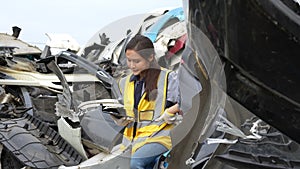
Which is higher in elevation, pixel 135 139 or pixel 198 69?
pixel 198 69

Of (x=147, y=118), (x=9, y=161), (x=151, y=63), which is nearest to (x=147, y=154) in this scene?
(x=147, y=118)

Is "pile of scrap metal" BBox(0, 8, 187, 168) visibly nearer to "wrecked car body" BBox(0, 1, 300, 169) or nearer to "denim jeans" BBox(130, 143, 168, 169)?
"wrecked car body" BBox(0, 1, 300, 169)

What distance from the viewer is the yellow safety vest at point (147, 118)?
275 centimetres

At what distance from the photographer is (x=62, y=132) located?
4.20 meters

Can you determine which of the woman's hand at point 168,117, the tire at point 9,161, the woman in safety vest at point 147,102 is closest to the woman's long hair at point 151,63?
the woman in safety vest at point 147,102

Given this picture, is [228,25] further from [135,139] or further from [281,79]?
[135,139]

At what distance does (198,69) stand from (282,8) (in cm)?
56

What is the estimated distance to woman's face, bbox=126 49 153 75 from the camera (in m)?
2.70

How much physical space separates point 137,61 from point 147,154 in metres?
0.57

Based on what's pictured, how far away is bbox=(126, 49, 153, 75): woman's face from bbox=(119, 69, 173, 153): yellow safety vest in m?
0.11

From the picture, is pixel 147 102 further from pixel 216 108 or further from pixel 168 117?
pixel 216 108

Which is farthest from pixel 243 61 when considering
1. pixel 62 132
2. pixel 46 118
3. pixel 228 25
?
pixel 46 118

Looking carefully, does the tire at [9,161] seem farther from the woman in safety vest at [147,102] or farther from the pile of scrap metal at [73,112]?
the woman in safety vest at [147,102]

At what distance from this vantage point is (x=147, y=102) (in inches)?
111
